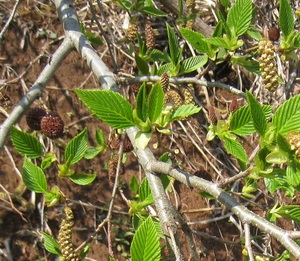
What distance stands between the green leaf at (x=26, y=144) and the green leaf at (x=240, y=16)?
672mm

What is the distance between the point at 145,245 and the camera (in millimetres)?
781

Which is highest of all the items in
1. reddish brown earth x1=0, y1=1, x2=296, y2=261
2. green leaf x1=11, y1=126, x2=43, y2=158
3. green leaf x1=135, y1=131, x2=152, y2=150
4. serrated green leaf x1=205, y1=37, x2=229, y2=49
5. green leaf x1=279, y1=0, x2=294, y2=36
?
green leaf x1=279, y1=0, x2=294, y2=36

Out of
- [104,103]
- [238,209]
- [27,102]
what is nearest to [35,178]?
[27,102]

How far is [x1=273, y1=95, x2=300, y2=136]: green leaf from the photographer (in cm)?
82

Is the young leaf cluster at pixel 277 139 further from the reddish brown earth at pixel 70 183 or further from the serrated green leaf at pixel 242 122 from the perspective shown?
the reddish brown earth at pixel 70 183

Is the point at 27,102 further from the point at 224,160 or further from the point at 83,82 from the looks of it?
the point at 224,160

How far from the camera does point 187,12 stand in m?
2.22

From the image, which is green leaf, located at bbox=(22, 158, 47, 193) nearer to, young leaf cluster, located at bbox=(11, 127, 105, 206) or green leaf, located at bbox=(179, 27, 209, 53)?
young leaf cluster, located at bbox=(11, 127, 105, 206)

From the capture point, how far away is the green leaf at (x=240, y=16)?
1.29m

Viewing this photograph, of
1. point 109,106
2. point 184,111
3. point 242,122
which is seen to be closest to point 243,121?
point 242,122

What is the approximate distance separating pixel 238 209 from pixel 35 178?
0.69 meters

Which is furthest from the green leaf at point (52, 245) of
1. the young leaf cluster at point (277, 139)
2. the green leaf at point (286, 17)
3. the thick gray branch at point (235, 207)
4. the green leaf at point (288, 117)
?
the green leaf at point (286, 17)

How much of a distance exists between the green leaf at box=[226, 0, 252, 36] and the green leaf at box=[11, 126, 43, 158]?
0.67 meters

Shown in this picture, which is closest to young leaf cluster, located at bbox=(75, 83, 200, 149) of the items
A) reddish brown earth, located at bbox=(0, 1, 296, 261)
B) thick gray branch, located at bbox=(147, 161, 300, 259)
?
thick gray branch, located at bbox=(147, 161, 300, 259)
